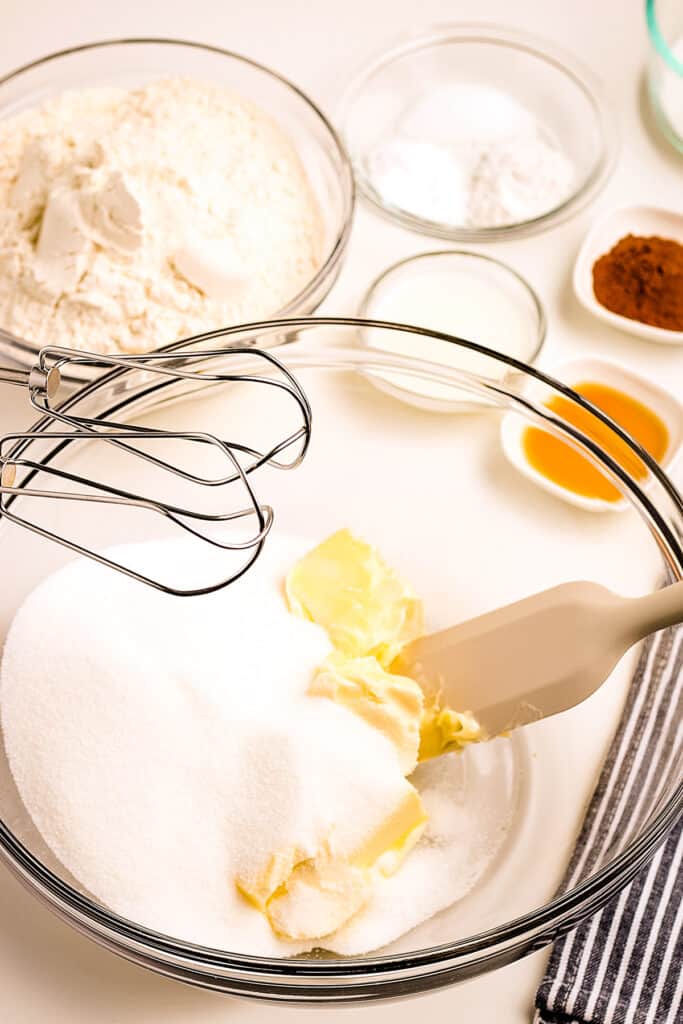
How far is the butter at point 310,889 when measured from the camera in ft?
2.54

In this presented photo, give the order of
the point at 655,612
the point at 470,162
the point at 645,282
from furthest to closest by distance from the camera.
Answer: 1. the point at 470,162
2. the point at 645,282
3. the point at 655,612

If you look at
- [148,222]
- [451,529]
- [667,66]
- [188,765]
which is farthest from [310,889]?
[667,66]

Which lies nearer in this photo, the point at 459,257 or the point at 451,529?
the point at 451,529

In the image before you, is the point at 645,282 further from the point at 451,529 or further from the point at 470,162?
the point at 451,529

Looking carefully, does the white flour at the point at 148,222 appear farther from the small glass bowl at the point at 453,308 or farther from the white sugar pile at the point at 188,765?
the white sugar pile at the point at 188,765

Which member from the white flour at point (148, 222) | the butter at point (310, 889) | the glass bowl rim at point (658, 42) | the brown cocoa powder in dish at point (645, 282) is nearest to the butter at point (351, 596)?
the butter at point (310, 889)

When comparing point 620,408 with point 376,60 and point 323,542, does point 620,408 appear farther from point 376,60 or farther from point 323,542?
point 376,60

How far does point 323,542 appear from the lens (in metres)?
0.92

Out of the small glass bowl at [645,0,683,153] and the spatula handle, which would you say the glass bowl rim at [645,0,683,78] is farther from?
the spatula handle

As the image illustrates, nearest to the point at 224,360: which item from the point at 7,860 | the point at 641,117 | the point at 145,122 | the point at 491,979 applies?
the point at 145,122

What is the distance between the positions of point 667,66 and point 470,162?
0.79 ft

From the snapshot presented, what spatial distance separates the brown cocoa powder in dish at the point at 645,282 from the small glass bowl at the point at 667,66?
19cm

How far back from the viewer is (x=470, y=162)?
4.22ft

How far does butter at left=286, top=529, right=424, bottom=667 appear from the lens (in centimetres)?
89
